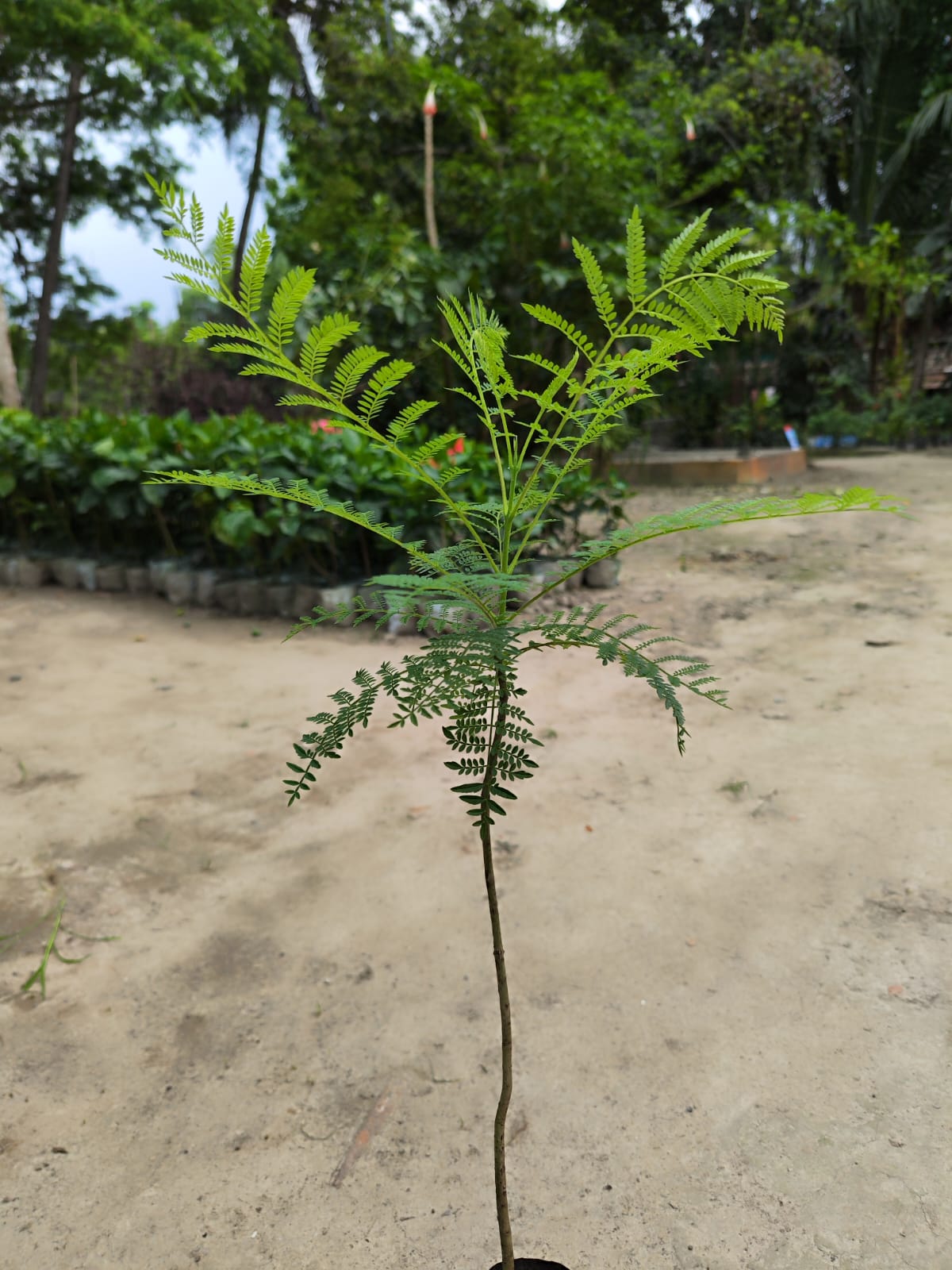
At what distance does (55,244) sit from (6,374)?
399cm

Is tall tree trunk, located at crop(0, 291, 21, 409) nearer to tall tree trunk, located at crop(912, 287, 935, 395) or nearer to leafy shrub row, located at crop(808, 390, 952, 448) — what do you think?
leafy shrub row, located at crop(808, 390, 952, 448)

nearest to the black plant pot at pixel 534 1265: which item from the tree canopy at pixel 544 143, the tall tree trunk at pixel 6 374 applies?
the tree canopy at pixel 544 143

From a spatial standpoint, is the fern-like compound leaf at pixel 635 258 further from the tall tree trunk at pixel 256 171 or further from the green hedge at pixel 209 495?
the tall tree trunk at pixel 256 171

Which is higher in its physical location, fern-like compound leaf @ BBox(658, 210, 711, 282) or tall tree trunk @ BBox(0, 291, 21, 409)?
tall tree trunk @ BBox(0, 291, 21, 409)

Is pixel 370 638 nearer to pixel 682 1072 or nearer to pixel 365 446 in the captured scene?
pixel 365 446

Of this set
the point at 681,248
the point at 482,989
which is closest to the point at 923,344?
the point at 482,989

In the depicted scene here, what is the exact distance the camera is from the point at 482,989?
2111 millimetres

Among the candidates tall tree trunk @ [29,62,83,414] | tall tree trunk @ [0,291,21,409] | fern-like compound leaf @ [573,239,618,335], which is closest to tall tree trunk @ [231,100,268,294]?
tall tree trunk @ [29,62,83,414]

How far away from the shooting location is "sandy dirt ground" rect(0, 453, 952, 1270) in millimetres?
1523

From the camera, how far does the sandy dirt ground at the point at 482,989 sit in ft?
5.00

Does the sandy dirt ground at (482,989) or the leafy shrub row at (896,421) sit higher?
the leafy shrub row at (896,421)

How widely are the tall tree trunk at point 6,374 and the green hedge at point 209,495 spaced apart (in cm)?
337

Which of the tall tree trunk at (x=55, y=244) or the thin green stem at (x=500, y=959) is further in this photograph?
the tall tree trunk at (x=55, y=244)

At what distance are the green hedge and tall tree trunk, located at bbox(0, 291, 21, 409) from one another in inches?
133
